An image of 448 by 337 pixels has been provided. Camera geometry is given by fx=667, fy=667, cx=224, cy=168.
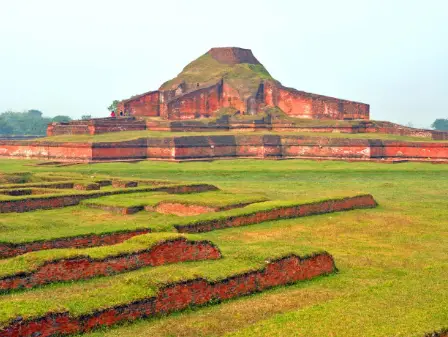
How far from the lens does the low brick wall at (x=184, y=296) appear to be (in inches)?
191

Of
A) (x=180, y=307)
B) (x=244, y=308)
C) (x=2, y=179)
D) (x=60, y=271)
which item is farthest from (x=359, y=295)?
(x=2, y=179)

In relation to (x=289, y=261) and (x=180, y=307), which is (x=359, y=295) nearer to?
(x=289, y=261)

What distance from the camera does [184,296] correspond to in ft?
19.0

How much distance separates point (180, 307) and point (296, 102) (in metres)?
21.8

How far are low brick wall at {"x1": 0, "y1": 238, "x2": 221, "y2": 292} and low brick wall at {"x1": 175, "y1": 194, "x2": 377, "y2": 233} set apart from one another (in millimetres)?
1997

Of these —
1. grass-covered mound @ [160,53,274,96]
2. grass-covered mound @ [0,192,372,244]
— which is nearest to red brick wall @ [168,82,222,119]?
grass-covered mound @ [160,53,274,96]

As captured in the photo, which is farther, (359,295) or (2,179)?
(2,179)

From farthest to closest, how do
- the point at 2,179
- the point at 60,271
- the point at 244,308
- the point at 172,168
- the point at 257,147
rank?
the point at 257,147
the point at 172,168
the point at 2,179
the point at 60,271
the point at 244,308

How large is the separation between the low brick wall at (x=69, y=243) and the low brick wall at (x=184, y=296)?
2.56 m

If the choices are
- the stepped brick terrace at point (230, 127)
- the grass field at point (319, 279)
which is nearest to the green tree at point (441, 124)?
the stepped brick terrace at point (230, 127)

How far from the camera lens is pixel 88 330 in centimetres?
509

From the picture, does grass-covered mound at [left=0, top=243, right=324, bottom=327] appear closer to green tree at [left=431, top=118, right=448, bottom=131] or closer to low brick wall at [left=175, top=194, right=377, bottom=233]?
low brick wall at [left=175, top=194, right=377, bottom=233]

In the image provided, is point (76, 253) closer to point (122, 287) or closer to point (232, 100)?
point (122, 287)

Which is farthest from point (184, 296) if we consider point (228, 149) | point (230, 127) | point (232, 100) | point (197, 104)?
point (232, 100)
